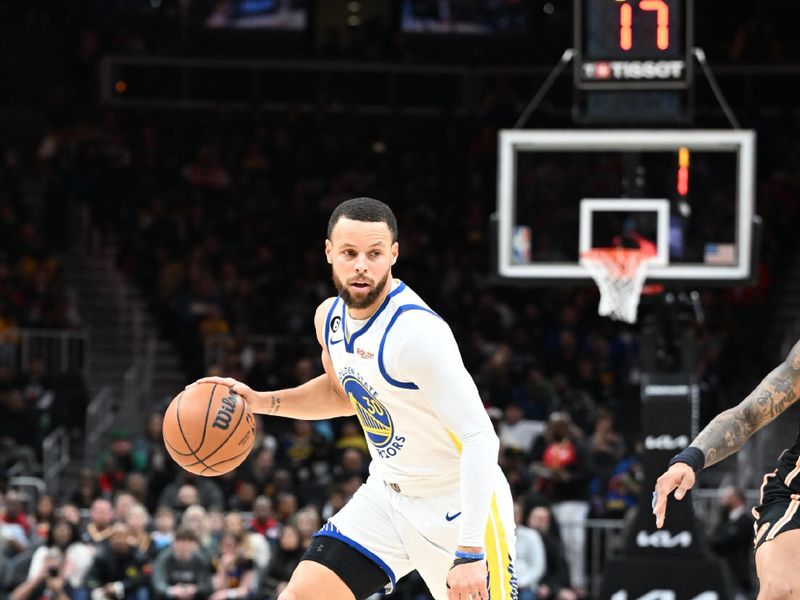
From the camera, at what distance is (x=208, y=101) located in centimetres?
2327

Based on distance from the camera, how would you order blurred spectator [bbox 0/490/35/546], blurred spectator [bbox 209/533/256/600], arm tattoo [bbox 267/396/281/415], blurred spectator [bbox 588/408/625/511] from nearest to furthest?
arm tattoo [bbox 267/396/281/415], blurred spectator [bbox 209/533/256/600], blurred spectator [bbox 0/490/35/546], blurred spectator [bbox 588/408/625/511]

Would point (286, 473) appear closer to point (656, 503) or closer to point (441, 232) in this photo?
point (441, 232)

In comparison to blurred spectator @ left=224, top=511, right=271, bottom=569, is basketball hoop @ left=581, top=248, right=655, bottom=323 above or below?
above

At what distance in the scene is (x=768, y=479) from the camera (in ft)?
18.9

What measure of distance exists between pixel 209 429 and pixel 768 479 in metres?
2.22

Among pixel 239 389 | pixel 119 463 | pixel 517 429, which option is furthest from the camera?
pixel 517 429

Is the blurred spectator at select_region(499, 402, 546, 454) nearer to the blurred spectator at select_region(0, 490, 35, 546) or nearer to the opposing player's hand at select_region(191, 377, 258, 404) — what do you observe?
the blurred spectator at select_region(0, 490, 35, 546)

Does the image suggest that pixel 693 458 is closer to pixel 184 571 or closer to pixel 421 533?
pixel 421 533

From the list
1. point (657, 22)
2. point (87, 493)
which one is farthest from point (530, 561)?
point (657, 22)

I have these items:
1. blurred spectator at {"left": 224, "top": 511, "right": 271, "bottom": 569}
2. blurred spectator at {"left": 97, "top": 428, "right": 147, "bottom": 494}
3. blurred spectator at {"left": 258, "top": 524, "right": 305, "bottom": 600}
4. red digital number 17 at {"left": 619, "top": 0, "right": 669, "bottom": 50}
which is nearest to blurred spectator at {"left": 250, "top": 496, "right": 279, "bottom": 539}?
blurred spectator at {"left": 224, "top": 511, "right": 271, "bottom": 569}

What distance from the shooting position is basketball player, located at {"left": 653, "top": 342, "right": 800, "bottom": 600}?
5.37 meters

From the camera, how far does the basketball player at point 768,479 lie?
5.37 m

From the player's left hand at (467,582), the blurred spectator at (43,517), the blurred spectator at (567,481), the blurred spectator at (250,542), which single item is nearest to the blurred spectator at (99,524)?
the blurred spectator at (43,517)

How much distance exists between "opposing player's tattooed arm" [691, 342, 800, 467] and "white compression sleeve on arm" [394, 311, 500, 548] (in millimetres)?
762
